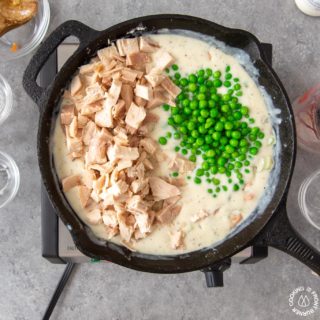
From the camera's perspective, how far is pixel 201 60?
5.05 feet

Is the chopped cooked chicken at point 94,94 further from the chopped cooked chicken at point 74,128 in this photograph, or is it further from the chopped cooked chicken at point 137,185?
the chopped cooked chicken at point 137,185

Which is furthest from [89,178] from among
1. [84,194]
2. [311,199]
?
[311,199]

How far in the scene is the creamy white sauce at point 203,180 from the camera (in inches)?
59.4

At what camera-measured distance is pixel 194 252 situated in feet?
5.01

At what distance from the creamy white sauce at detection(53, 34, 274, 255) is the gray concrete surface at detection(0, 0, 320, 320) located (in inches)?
11.3

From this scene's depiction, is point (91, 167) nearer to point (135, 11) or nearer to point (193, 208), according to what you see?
point (193, 208)

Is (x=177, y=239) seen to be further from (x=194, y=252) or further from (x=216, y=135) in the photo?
(x=216, y=135)

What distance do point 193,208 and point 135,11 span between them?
76 cm

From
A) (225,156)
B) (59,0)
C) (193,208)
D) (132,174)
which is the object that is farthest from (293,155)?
(59,0)

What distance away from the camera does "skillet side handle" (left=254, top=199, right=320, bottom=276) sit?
1.37 metres

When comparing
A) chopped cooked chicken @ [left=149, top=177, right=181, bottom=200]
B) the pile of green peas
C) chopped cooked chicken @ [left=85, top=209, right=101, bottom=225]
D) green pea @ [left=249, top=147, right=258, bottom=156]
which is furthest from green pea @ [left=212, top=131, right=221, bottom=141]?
chopped cooked chicken @ [left=85, top=209, right=101, bottom=225]

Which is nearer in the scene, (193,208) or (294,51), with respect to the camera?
(193,208)

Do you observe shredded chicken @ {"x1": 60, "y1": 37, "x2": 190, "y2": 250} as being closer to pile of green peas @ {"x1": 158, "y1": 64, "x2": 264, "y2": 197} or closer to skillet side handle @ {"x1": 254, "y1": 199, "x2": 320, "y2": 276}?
pile of green peas @ {"x1": 158, "y1": 64, "x2": 264, "y2": 197}

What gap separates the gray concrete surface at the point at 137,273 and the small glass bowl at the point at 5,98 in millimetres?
27
